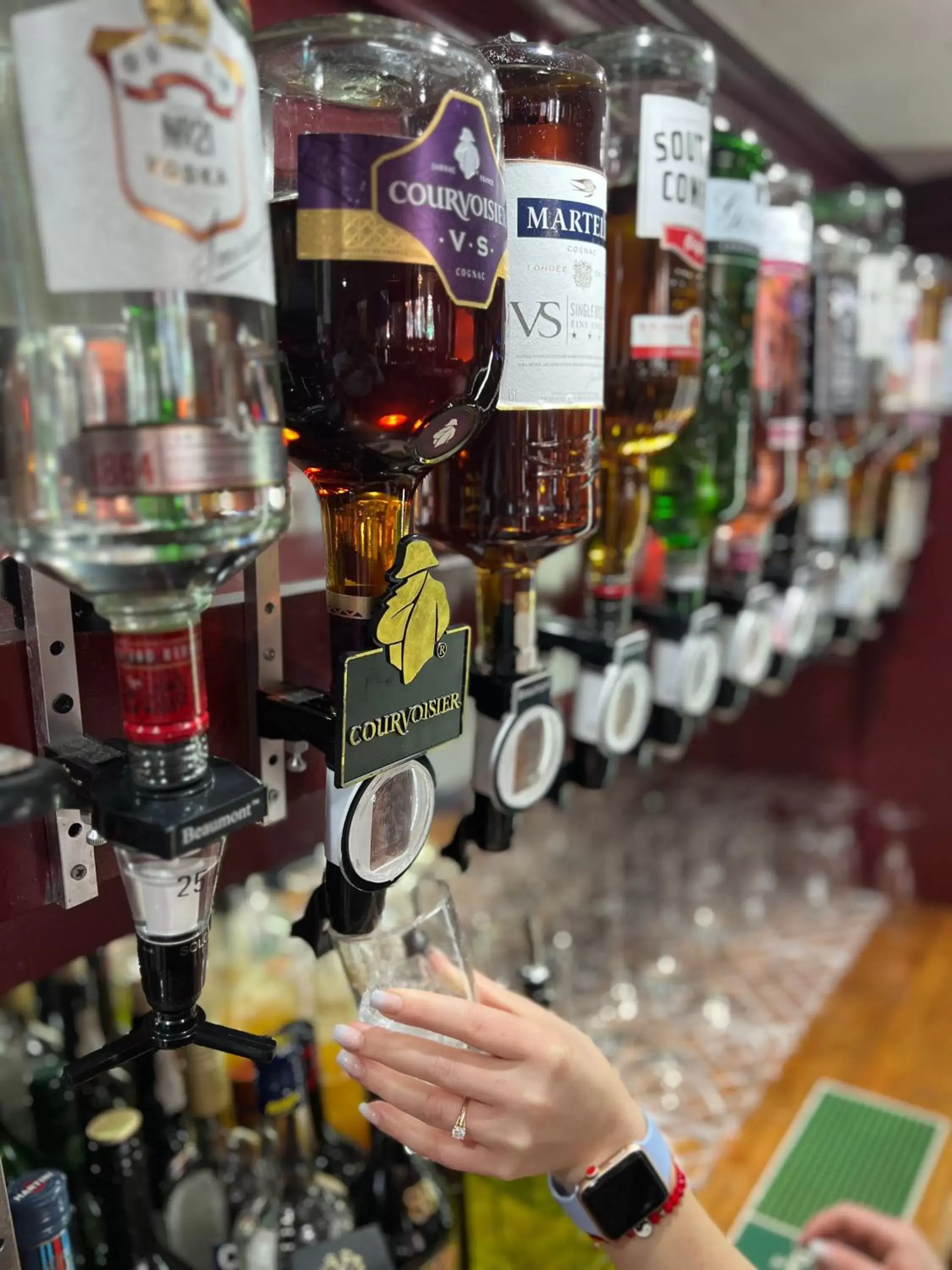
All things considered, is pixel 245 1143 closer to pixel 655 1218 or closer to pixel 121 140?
pixel 655 1218

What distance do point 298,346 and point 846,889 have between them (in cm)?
201

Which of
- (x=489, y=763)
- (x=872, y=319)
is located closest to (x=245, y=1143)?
(x=489, y=763)

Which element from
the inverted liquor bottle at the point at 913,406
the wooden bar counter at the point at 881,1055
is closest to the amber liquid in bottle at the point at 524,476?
the wooden bar counter at the point at 881,1055

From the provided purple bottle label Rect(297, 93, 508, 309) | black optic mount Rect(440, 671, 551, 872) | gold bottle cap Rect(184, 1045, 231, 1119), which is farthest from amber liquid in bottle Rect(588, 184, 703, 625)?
gold bottle cap Rect(184, 1045, 231, 1119)

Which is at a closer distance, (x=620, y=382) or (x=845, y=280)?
(x=620, y=382)

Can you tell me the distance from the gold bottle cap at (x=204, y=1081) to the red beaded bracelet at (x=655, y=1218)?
15.7 inches

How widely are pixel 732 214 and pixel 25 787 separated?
0.88 meters

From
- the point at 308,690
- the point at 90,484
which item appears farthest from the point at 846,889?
the point at 90,484

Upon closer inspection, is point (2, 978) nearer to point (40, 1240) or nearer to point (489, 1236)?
point (40, 1240)

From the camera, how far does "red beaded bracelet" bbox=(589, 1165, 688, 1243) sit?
2.68 feet

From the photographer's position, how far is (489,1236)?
106 centimetres

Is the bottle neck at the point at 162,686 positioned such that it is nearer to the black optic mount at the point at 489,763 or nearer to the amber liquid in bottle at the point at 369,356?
the amber liquid in bottle at the point at 369,356

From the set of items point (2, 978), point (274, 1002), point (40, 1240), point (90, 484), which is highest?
point (90, 484)

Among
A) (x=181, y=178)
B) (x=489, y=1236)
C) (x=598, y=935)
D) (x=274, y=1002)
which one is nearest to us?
(x=181, y=178)
